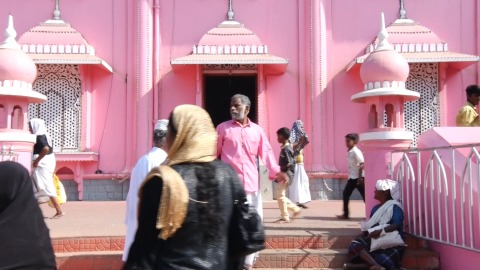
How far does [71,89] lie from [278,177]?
776cm

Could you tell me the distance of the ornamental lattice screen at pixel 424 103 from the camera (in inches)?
472

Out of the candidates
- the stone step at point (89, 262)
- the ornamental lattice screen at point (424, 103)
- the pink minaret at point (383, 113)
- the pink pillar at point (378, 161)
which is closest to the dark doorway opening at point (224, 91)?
the ornamental lattice screen at point (424, 103)

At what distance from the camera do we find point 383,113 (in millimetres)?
6887

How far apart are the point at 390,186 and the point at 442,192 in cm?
57

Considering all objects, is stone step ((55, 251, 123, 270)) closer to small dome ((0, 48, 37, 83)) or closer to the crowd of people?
small dome ((0, 48, 37, 83))

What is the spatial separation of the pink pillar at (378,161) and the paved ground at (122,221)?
47 centimetres

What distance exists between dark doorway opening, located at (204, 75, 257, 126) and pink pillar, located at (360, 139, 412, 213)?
5969 mm

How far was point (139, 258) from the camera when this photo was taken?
2.53 m

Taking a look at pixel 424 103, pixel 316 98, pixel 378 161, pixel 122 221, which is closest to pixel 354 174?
pixel 378 161

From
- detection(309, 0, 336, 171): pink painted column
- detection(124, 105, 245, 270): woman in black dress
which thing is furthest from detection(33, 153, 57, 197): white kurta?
detection(124, 105, 245, 270): woman in black dress

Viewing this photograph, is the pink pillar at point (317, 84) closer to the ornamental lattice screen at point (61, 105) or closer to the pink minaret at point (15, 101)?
the ornamental lattice screen at point (61, 105)

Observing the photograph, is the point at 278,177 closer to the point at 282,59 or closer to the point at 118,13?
the point at 282,59

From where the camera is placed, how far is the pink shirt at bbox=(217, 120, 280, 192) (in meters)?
5.46

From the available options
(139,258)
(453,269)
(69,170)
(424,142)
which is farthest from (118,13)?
(139,258)
